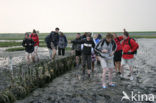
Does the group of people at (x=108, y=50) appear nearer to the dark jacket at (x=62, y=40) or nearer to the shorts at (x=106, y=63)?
the shorts at (x=106, y=63)

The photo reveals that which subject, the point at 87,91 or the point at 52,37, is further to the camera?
the point at 52,37

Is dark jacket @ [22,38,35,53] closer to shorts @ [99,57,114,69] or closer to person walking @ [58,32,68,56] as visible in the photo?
person walking @ [58,32,68,56]

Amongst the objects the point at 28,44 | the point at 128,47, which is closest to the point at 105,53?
the point at 128,47

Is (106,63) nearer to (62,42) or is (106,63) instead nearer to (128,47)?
(128,47)

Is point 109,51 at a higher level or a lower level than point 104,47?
lower

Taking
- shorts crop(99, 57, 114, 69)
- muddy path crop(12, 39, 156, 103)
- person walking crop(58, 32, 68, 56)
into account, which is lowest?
muddy path crop(12, 39, 156, 103)

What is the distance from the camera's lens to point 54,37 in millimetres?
11711

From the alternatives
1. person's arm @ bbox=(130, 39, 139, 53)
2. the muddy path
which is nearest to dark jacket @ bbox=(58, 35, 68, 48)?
the muddy path

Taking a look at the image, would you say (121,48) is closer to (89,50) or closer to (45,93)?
(89,50)

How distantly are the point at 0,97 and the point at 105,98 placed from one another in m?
3.29

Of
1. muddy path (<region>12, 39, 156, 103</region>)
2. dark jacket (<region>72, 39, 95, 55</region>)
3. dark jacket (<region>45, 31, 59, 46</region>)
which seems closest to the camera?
muddy path (<region>12, 39, 156, 103</region>)

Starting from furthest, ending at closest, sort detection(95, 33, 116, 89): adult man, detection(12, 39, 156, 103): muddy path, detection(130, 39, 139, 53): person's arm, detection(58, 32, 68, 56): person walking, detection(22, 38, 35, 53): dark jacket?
detection(58, 32, 68, 56): person walking
detection(22, 38, 35, 53): dark jacket
detection(130, 39, 139, 53): person's arm
detection(95, 33, 116, 89): adult man
detection(12, 39, 156, 103): muddy path

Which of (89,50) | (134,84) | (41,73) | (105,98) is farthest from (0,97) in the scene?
(134,84)

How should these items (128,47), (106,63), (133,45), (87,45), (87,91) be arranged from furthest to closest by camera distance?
(87,45) → (128,47) → (133,45) → (106,63) → (87,91)
